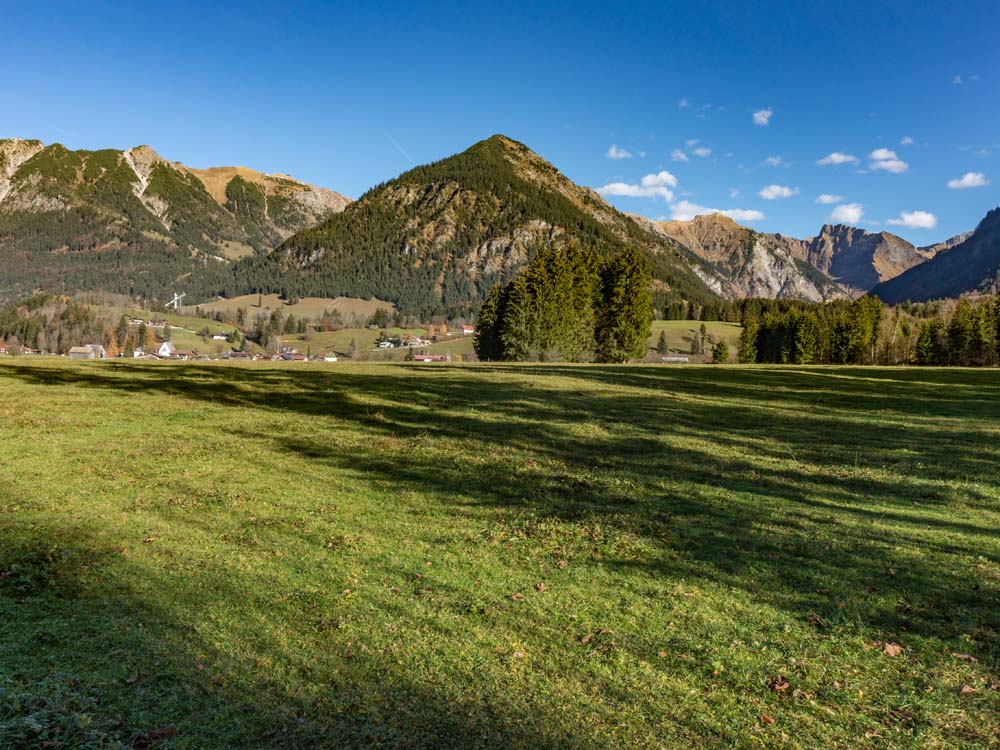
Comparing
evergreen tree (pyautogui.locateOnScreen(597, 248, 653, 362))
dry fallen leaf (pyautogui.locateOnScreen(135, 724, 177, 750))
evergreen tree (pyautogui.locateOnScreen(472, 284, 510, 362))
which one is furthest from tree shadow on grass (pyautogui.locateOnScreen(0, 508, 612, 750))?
evergreen tree (pyautogui.locateOnScreen(472, 284, 510, 362))

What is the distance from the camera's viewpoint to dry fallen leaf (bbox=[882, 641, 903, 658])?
6.31 metres

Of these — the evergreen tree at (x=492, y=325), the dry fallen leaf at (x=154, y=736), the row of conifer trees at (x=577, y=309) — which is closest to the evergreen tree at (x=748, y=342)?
the row of conifer trees at (x=577, y=309)

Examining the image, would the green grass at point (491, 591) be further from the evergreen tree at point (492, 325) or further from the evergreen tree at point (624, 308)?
the evergreen tree at point (492, 325)

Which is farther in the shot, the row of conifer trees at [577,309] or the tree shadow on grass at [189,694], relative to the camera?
the row of conifer trees at [577,309]

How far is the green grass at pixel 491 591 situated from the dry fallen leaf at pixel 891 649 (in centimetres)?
7

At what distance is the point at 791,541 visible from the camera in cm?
952

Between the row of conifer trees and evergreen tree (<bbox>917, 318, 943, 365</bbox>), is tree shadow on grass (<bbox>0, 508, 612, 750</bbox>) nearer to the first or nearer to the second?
the row of conifer trees

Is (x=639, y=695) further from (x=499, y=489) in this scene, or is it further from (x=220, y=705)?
(x=499, y=489)

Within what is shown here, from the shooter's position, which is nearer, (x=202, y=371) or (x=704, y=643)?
(x=704, y=643)

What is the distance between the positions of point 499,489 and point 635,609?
5867mm

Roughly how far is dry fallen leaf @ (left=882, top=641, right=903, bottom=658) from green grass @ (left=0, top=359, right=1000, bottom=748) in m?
0.07

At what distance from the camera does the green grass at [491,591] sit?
5113 mm

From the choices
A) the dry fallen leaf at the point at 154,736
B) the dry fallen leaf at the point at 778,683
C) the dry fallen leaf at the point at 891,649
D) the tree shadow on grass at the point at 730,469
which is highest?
the tree shadow on grass at the point at 730,469

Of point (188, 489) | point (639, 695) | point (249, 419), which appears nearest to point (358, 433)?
point (249, 419)
